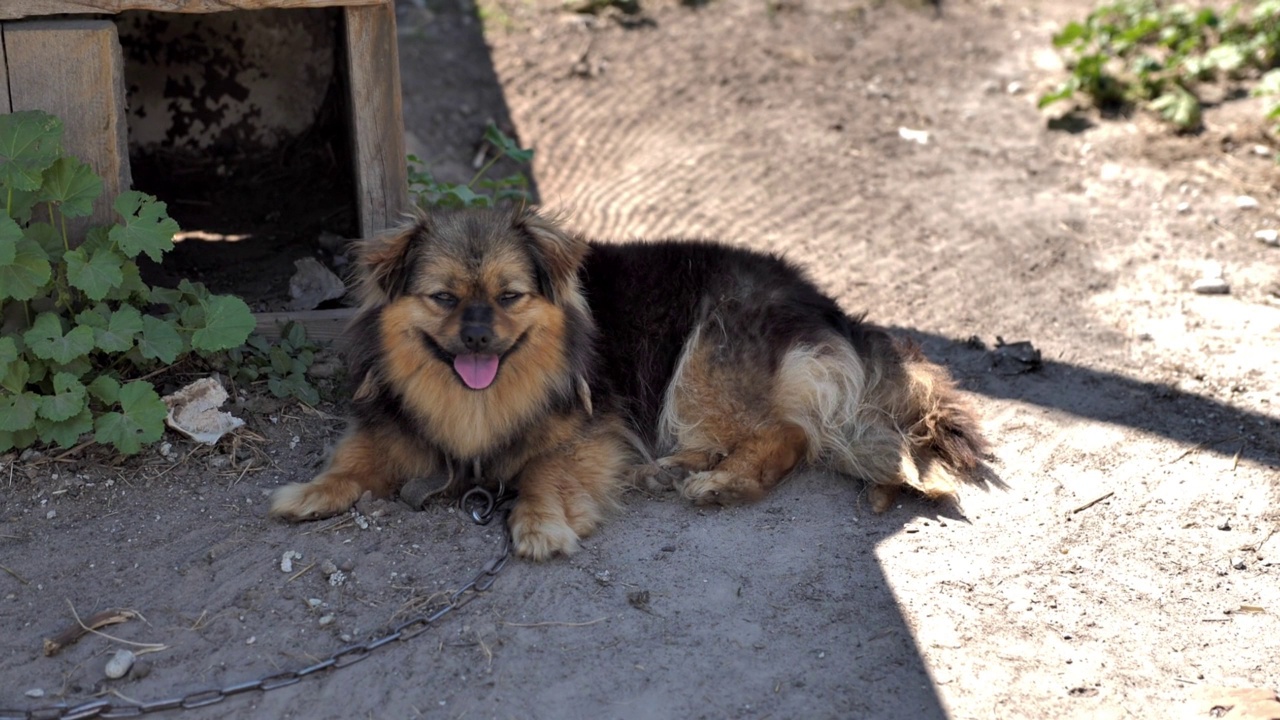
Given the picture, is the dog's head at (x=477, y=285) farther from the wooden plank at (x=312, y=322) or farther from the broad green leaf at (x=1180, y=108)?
the broad green leaf at (x=1180, y=108)

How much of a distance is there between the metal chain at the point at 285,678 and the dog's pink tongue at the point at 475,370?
58 cm

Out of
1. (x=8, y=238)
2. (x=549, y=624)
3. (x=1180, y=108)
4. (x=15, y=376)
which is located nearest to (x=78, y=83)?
(x=8, y=238)

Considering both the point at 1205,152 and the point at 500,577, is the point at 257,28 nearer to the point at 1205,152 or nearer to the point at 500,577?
the point at 500,577

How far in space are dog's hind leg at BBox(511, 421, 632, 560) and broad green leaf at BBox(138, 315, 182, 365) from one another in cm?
137

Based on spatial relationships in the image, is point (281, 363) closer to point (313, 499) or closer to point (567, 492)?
point (313, 499)

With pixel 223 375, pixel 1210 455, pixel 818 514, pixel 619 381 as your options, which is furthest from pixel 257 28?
pixel 1210 455

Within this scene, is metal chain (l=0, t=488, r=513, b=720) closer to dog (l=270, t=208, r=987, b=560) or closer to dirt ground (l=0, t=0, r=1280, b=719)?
dirt ground (l=0, t=0, r=1280, b=719)

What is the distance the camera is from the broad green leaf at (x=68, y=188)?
13.7 feet

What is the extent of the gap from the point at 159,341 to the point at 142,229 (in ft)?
1.36

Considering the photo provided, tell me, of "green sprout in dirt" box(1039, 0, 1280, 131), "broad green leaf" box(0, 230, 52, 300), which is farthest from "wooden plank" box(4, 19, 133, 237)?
"green sprout in dirt" box(1039, 0, 1280, 131)

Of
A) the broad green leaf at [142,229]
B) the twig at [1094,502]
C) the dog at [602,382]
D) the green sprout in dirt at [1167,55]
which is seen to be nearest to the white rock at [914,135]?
the green sprout in dirt at [1167,55]

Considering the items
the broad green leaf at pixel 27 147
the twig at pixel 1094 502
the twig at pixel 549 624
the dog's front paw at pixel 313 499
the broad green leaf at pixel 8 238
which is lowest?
the twig at pixel 549 624

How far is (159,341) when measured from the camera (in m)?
4.29

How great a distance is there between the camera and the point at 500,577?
3914 millimetres
